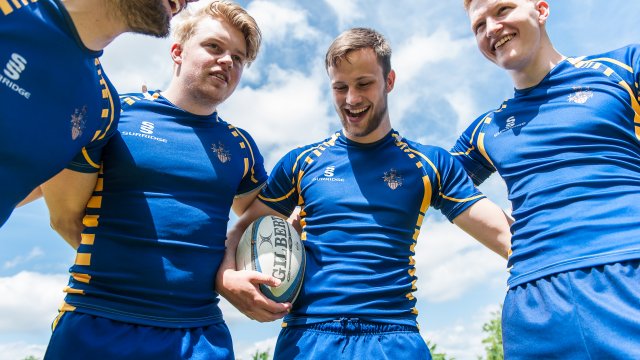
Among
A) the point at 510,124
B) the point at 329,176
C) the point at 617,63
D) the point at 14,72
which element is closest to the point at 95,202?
the point at 14,72

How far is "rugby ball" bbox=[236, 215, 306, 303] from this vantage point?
11.8 feet

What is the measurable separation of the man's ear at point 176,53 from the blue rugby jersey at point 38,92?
1524mm

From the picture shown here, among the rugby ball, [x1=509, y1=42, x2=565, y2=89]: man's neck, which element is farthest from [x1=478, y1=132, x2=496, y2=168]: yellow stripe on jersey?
the rugby ball

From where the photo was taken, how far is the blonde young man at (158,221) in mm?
3330

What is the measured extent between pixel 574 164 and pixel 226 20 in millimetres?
2994

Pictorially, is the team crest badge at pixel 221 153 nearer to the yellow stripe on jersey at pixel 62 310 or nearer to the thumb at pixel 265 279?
the thumb at pixel 265 279

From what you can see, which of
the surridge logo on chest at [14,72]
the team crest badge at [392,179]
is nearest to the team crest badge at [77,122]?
the surridge logo on chest at [14,72]

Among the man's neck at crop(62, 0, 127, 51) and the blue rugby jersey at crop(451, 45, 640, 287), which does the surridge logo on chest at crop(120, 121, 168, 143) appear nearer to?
the man's neck at crop(62, 0, 127, 51)

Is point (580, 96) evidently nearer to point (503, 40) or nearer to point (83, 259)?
point (503, 40)

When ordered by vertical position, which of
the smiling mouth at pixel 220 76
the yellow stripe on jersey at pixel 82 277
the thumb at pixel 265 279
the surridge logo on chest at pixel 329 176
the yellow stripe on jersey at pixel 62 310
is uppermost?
the smiling mouth at pixel 220 76

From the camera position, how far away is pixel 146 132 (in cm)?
382

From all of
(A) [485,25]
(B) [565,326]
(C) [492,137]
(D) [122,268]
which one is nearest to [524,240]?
(B) [565,326]

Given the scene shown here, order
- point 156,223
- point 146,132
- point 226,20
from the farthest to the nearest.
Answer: point 226,20
point 146,132
point 156,223

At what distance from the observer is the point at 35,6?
2.54 m
